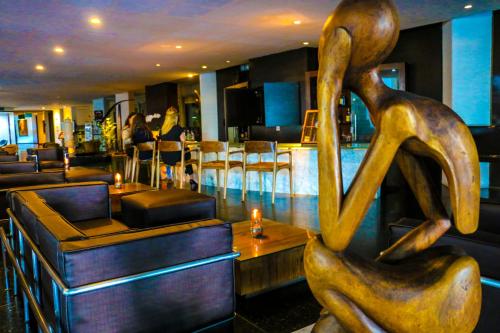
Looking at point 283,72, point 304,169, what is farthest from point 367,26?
point 283,72

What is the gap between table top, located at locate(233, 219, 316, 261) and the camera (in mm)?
2475

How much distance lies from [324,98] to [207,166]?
5.37 metres

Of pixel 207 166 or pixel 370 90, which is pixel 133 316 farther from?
pixel 207 166

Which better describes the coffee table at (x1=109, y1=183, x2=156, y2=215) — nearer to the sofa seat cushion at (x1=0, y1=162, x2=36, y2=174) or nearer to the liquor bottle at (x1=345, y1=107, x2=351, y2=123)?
the sofa seat cushion at (x1=0, y1=162, x2=36, y2=174)

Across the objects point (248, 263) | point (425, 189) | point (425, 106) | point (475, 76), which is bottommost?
point (248, 263)

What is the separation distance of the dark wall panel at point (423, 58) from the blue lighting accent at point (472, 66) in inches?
17.2

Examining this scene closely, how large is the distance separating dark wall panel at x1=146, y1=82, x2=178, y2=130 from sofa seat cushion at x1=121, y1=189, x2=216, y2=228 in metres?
9.70

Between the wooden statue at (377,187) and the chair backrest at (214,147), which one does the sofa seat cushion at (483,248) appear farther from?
the chair backrest at (214,147)

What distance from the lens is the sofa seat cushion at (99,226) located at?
8.97 ft

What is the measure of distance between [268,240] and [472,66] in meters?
4.85

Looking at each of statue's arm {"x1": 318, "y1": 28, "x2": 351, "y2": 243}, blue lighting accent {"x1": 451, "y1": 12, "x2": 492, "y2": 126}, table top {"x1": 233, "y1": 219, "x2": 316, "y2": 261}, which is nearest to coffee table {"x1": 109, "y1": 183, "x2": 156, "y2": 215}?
table top {"x1": 233, "y1": 219, "x2": 316, "y2": 261}

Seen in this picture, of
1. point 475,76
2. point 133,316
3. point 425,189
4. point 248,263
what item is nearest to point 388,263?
point 425,189

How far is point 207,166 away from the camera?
6.26 meters

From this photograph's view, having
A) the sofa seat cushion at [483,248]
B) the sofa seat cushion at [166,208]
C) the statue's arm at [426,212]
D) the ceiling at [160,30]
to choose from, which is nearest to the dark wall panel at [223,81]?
the ceiling at [160,30]
